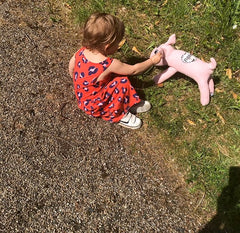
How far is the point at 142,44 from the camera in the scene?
3.86 meters

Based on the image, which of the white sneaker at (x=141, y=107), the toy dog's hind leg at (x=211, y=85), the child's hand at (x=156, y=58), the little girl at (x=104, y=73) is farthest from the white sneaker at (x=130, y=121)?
the toy dog's hind leg at (x=211, y=85)

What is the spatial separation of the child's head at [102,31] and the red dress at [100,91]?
0.54ft

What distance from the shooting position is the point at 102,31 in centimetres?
248

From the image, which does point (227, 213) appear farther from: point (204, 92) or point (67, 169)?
point (67, 169)

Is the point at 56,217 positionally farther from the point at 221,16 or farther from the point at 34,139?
the point at 221,16

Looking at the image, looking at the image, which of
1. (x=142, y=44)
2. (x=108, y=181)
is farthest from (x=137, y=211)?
(x=142, y=44)

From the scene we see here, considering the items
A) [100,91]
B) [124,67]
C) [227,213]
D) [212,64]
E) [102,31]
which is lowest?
[227,213]

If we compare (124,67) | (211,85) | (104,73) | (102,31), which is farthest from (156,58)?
(211,85)

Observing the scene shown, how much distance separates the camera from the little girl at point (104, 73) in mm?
2521

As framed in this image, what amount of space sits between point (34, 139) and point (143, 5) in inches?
100

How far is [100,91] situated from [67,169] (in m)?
0.87

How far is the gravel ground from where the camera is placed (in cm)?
264

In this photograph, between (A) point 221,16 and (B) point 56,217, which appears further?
(A) point 221,16

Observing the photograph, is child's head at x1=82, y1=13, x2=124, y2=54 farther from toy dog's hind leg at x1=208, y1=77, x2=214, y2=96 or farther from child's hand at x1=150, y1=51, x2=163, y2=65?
toy dog's hind leg at x1=208, y1=77, x2=214, y2=96
